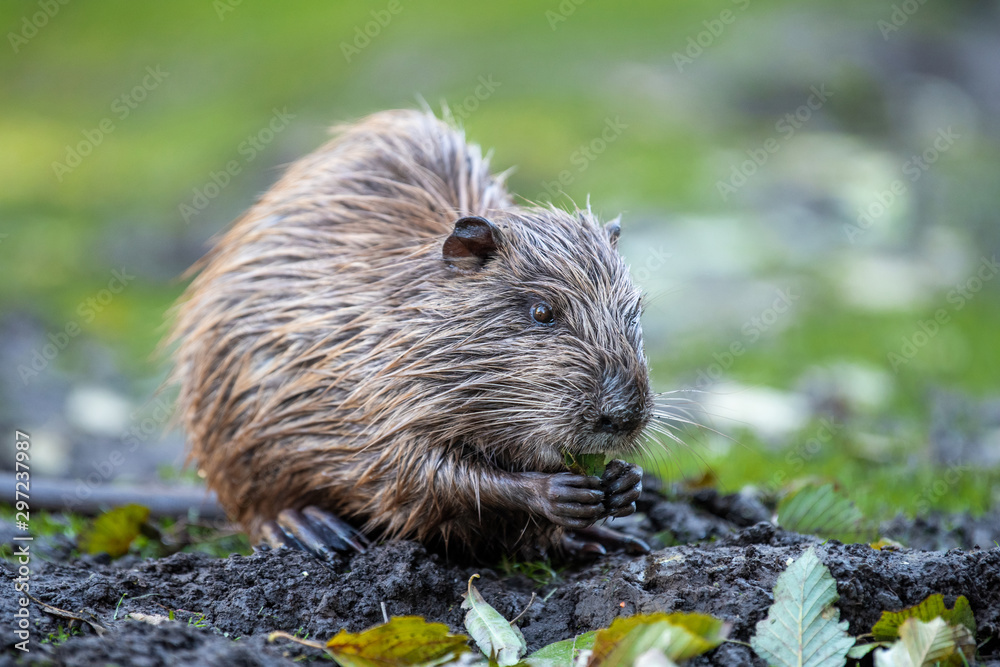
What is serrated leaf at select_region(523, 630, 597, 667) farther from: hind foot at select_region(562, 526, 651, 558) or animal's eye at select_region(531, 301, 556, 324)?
animal's eye at select_region(531, 301, 556, 324)

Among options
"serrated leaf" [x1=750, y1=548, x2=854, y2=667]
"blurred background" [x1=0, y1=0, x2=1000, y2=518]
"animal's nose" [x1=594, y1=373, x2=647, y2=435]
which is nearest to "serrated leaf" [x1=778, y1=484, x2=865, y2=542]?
"blurred background" [x1=0, y1=0, x2=1000, y2=518]

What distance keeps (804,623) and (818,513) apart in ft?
3.67

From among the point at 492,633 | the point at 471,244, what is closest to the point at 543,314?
the point at 471,244

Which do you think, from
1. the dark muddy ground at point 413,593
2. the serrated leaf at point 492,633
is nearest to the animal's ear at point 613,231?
the dark muddy ground at point 413,593

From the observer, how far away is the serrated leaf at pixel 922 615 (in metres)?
2.29

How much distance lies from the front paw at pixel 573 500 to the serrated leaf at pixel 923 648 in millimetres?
840

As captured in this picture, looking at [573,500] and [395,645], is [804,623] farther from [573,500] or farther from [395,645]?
[395,645]

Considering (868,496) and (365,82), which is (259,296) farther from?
(365,82)

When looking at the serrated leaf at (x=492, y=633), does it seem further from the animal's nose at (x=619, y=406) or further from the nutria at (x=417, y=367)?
the animal's nose at (x=619, y=406)

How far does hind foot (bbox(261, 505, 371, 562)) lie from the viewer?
3.16 m

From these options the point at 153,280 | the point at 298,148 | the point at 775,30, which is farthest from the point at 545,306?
the point at 775,30

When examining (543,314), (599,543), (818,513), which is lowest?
(599,543)

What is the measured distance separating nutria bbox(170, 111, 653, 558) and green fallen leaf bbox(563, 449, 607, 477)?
3 cm

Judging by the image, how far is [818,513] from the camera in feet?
10.9
